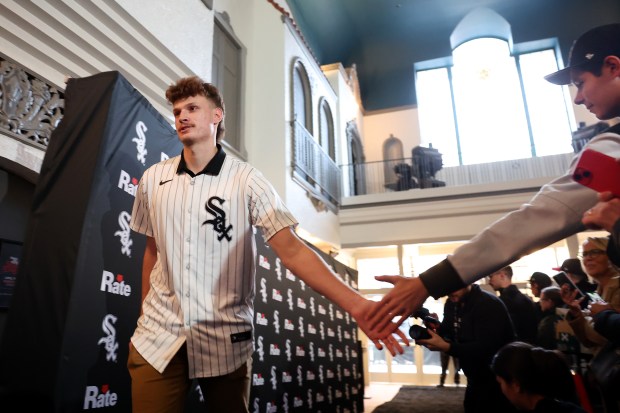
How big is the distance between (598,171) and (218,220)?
3.95ft

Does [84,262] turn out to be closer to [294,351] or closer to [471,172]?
[294,351]

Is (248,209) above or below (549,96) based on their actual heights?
below

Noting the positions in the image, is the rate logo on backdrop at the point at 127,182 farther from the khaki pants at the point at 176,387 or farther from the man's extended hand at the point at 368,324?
the man's extended hand at the point at 368,324

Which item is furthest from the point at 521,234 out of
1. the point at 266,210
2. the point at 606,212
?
the point at 266,210

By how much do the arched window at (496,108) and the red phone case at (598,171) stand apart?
12656 millimetres

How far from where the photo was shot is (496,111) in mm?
14492

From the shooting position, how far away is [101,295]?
7.07ft

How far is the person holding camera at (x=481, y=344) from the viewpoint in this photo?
273 cm

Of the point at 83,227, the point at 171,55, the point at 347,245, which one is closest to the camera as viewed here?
the point at 83,227

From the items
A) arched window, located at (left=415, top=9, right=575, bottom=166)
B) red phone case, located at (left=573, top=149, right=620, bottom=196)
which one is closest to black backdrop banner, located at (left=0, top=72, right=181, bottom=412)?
red phone case, located at (left=573, top=149, right=620, bottom=196)

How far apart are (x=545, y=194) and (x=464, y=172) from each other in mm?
12794

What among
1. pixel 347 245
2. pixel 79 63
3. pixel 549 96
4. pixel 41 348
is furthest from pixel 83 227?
pixel 549 96

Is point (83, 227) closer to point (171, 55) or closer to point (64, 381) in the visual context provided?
point (64, 381)

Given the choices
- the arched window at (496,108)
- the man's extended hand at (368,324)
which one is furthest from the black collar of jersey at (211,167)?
the arched window at (496,108)
